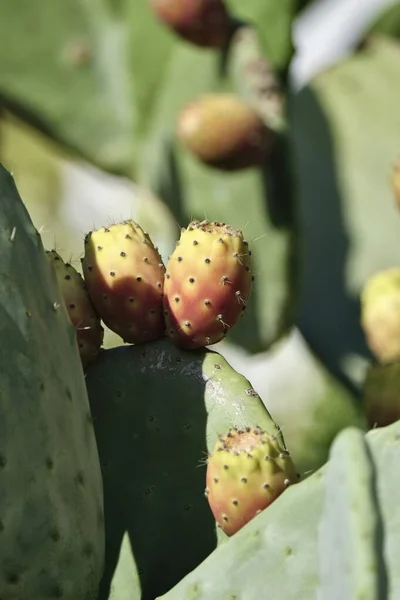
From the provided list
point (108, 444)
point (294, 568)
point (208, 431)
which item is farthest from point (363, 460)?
point (108, 444)

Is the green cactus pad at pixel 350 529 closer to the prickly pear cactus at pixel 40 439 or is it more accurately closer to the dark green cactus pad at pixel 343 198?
the prickly pear cactus at pixel 40 439

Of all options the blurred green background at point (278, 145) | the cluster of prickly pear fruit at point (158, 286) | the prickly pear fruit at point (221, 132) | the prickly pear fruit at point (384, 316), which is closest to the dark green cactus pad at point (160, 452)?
the cluster of prickly pear fruit at point (158, 286)

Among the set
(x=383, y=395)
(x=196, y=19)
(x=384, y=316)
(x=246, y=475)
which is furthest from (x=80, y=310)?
(x=196, y=19)

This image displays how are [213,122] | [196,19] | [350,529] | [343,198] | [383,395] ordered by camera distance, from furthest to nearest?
[343,198], [196,19], [213,122], [383,395], [350,529]

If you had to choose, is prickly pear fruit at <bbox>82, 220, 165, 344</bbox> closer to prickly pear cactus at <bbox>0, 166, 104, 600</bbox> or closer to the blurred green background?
prickly pear cactus at <bbox>0, 166, 104, 600</bbox>

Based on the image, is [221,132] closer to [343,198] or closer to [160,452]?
[343,198]

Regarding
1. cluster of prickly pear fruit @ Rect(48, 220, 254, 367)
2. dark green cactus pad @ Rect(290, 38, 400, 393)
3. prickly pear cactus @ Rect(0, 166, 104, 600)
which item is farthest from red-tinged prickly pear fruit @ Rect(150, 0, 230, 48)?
prickly pear cactus @ Rect(0, 166, 104, 600)

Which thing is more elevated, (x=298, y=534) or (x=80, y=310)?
(x=80, y=310)
